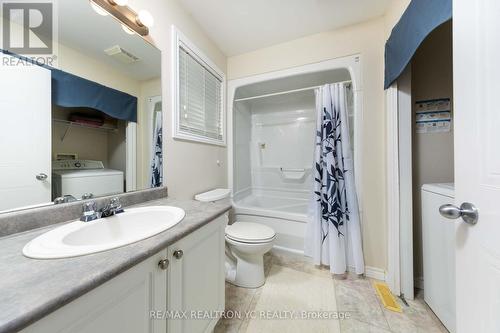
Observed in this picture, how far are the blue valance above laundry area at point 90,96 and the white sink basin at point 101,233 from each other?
568 millimetres

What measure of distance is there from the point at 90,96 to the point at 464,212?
1.59 metres

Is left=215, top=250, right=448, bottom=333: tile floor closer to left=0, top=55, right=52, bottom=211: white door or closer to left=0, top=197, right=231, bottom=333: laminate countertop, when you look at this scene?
left=0, top=197, right=231, bottom=333: laminate countertop

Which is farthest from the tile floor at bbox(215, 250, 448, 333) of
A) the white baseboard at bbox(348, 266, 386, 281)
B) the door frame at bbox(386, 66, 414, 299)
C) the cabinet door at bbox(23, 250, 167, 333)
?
the cabinet door at bbox(23, 250, 167, 333)

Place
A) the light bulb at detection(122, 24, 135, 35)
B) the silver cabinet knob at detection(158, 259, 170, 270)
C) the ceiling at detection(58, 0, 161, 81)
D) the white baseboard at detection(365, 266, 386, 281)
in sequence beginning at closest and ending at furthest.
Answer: the silver cabinet knob at detection(158, 259, 170, 270) → the ceiling at detection(58, 0, 161, 81) → the light bulb at detection(122, 24, 135, 35) → the white baseboard at detection(365, 266, 386, 281)

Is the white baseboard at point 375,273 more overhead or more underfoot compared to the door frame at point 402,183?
more underfoot

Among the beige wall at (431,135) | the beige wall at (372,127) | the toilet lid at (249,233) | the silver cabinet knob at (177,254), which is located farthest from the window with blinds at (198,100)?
the beige wall at (431,135)

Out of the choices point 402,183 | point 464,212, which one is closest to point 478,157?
point 464,212

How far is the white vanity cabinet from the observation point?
1.43 ft

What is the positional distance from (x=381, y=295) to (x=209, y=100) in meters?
2.24

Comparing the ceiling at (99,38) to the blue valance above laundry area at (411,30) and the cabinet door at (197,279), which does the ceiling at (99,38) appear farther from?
the blue valance above laundry area at (411,30)

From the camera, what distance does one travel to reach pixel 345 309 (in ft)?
4.20

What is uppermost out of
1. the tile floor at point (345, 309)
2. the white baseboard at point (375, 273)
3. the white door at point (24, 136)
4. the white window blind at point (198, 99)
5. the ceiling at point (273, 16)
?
the ceiling at point (273, 16)

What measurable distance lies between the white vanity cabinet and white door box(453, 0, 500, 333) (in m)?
0.94

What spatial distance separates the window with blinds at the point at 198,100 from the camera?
4.87ft
